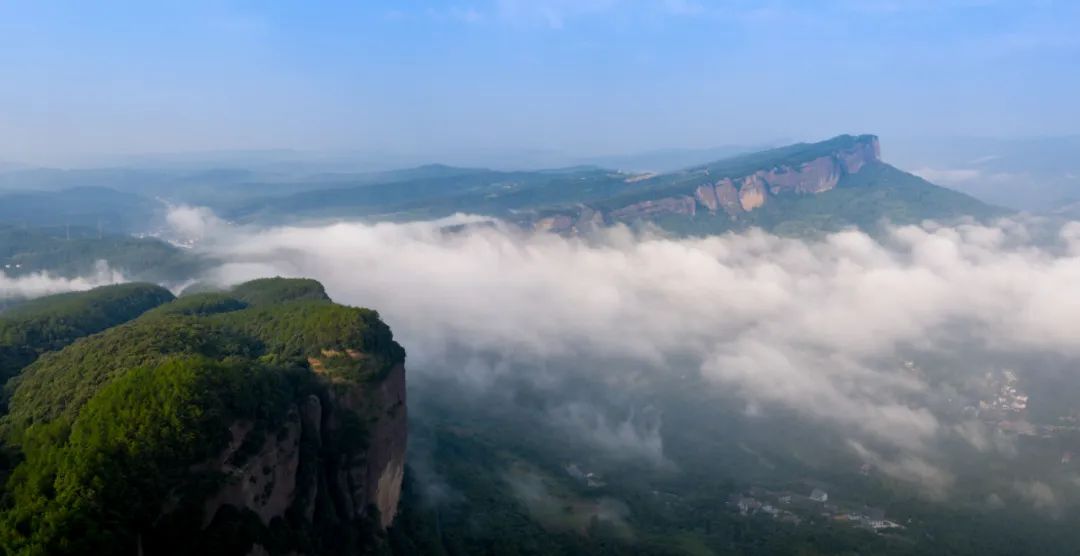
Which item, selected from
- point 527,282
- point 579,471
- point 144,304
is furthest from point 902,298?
point 144,304

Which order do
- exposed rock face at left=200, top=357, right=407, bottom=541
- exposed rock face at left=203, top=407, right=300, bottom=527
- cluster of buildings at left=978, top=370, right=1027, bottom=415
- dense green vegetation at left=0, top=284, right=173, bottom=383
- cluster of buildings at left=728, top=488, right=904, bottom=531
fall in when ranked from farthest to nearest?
cluster of buildings at left=978, top=370, right=1027, bottom=415 < cluster of buildings at left=728, top=488, right=904, bottom=531 < dense green vegetation at left=0, top=284, right=173, bottom=383 < exposed rock face at left=200, top=357, right=407, bottom=541 < exposed rock face at left=203, top=407, right=300, bottom=527

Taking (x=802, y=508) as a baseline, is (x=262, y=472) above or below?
above

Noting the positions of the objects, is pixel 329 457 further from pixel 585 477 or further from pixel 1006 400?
pixel 1006 400

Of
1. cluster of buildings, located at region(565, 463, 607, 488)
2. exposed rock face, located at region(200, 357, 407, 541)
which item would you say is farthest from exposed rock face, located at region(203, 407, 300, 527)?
cluster of buildings, located at region(565, 463, 607, 488)

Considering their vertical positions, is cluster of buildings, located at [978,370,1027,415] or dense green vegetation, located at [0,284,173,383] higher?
dense green vegetation, located at [0,284,173,383]

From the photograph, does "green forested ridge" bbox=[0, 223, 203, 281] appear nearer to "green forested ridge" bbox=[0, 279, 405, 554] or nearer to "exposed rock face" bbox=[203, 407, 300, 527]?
"green forested ridge" bbox=[0, 279, 405, 554]

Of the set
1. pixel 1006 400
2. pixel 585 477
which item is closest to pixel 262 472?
pixel 585 477
